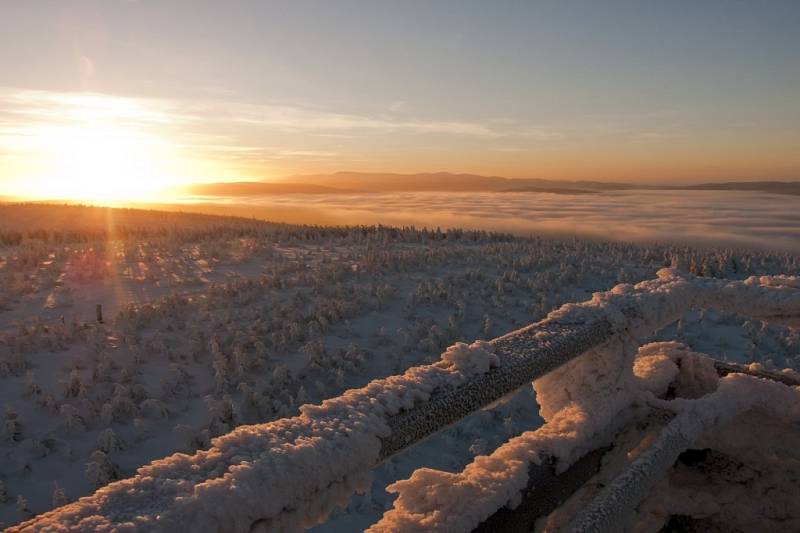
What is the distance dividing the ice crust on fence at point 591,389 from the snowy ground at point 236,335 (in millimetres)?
3199

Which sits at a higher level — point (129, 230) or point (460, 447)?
point (129, 230)

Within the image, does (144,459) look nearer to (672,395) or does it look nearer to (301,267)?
(672,395)

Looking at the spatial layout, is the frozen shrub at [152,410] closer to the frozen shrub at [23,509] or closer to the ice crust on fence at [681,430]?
the frozen shrub at [23,509]

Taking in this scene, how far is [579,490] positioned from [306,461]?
4.86 ft

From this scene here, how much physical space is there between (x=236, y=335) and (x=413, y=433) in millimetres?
6890

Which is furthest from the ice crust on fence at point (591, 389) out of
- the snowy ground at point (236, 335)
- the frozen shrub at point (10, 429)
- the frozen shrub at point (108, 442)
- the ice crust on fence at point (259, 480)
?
the frozen shrub at point (10, 429)

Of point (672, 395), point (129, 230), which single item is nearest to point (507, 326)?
point (672, 395)

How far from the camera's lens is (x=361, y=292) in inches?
411

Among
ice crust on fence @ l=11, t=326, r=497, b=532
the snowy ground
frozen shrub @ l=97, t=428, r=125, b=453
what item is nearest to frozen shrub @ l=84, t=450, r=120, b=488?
the snowy ground

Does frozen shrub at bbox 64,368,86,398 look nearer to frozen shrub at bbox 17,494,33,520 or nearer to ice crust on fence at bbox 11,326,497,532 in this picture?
frozen shrub at bbox 17,494,33,520

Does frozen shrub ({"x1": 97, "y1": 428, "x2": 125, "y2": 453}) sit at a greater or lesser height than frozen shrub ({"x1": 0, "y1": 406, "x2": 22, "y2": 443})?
lesser

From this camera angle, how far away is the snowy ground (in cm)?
528

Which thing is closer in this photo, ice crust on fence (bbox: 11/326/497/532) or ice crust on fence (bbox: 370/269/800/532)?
ice crust on fence (bbox: 11/326/497/532)

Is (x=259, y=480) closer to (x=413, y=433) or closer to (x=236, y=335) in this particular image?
(x=413, y=433)
